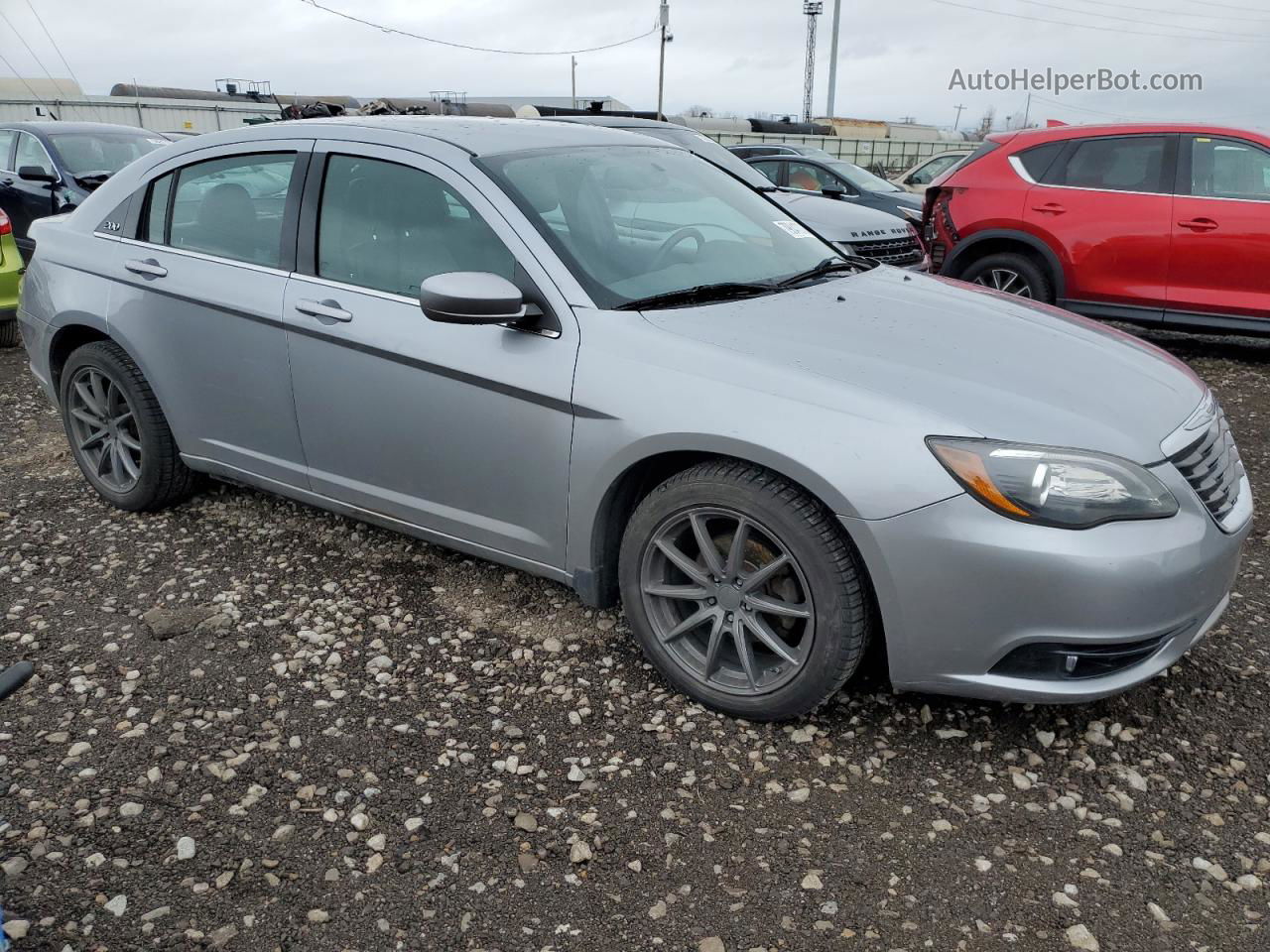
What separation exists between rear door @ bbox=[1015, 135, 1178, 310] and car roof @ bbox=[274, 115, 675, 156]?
465cm

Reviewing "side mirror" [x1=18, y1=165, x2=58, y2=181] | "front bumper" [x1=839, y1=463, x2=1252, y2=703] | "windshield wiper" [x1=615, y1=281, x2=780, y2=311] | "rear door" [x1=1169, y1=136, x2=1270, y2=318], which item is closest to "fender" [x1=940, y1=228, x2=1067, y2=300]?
"rear door" [x1=1169, y1=136, x2=1270, y2=318]

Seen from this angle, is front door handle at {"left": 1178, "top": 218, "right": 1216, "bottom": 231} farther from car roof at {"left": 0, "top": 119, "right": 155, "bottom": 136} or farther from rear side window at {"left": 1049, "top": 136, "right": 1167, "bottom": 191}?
car roof at {"left": 0, "top": 119, "right": 155, "bottom": 136}

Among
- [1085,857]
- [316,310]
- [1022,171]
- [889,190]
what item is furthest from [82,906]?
[889,190]

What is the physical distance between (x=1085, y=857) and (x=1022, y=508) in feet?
2.85

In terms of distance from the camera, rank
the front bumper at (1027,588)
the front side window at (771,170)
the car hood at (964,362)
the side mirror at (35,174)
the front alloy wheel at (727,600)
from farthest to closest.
Result: the front side window at (771,170), the side mirror at (35,174), the front alloy wheel at (727,600), the car hood at (964,362), the front bumper at (1027,588)

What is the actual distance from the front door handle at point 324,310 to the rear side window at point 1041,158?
6088 millimetres

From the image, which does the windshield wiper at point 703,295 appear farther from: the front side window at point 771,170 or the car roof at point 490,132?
the front side window at point 771,170

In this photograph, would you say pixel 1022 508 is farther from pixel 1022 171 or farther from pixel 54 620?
pixel 1022 171

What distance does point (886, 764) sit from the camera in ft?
9.43

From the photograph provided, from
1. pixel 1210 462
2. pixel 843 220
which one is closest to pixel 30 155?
pixel 843 220

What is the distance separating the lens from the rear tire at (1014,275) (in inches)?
305

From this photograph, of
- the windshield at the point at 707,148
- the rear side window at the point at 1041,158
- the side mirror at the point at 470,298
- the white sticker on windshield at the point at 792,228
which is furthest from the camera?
the rear side window at the point at 1041,158

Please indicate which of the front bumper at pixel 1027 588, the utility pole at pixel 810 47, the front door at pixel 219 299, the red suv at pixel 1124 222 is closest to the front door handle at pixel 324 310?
the front door at pixel 219 299

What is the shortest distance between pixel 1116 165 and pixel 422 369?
622 cm
